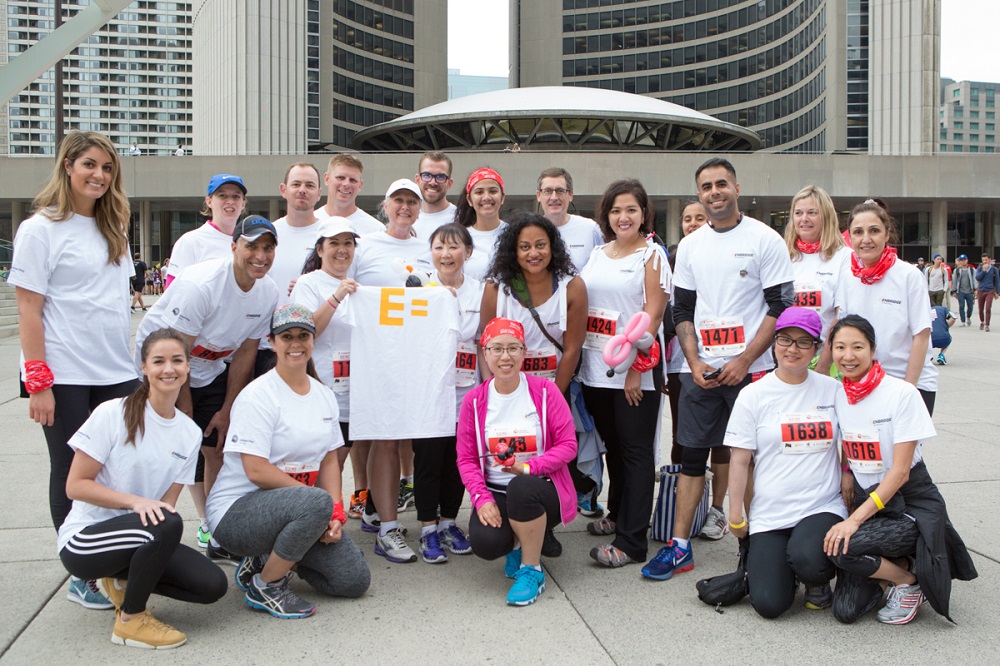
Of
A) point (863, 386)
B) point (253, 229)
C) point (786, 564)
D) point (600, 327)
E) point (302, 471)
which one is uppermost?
point (253, 229)

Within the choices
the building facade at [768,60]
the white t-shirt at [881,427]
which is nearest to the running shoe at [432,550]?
the white t-shirt at [881,427]

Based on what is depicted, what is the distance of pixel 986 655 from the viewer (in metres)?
3.28

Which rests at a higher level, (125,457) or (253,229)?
(253,229)

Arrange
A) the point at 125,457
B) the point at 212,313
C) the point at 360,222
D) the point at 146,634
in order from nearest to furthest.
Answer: the point at 146,634 → the point at 125,457 → the point at 212,313 → the point at 360,222

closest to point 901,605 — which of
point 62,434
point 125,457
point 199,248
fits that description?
point 125,457

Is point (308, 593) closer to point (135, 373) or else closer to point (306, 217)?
point (135, 373)

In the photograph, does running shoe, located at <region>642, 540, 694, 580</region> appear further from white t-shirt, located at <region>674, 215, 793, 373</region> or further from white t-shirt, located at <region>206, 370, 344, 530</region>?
white t-shirt, located at <region>206, 370, 344, 530</region>

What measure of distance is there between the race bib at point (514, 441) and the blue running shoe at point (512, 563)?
48cm

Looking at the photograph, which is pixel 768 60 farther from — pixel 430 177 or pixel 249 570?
pixel 249 570

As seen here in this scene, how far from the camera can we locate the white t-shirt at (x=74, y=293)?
3836mm

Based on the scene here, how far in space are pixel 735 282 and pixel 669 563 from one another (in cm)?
155

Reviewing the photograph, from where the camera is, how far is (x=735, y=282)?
175 inches

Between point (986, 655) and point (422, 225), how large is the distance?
403 cm

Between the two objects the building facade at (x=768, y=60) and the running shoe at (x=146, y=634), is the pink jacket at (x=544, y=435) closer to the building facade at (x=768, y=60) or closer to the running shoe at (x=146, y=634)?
the running shoe at (x=146, y=634)
